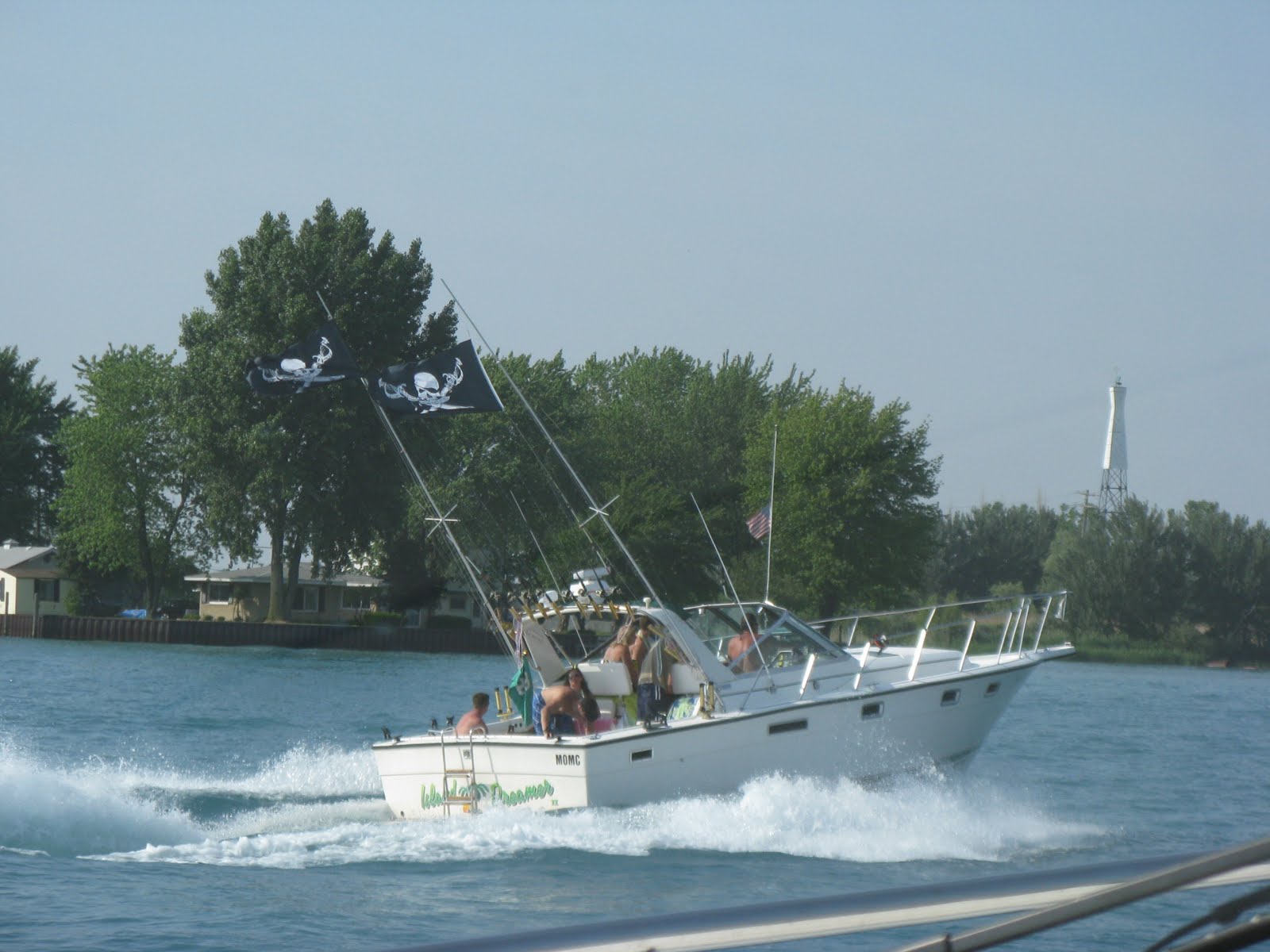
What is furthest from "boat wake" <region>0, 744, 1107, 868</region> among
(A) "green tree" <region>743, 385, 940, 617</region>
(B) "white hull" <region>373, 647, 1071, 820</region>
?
(A) "green tree" <region>743, 385, 940, 617</region>

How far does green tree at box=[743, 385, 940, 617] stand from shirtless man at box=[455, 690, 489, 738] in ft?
140

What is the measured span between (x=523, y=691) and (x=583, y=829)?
211cm

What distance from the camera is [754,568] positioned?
2307 inches

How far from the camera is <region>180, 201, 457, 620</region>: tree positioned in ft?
171

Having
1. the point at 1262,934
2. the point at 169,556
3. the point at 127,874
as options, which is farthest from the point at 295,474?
the point at 1262,934

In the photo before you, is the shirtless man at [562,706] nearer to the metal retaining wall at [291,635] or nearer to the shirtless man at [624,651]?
the shirtless man at [624,651]

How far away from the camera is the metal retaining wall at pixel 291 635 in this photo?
5706 cm

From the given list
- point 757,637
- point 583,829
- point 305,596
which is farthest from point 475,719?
point 305,596

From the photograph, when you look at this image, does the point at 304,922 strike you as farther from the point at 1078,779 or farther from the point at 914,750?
the point at 1078,779

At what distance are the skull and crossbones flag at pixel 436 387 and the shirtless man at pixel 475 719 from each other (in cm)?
303

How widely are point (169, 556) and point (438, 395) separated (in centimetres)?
5396

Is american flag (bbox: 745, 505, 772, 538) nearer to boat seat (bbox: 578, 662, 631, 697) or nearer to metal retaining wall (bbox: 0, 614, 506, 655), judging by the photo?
boat seat (bbox: 578, 662, 631, 697)

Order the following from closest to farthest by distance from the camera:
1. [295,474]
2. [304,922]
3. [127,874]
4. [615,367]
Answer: [304,922] < [127,874] < [295,474] < [615,367]

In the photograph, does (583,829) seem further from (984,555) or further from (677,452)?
(984,555)
